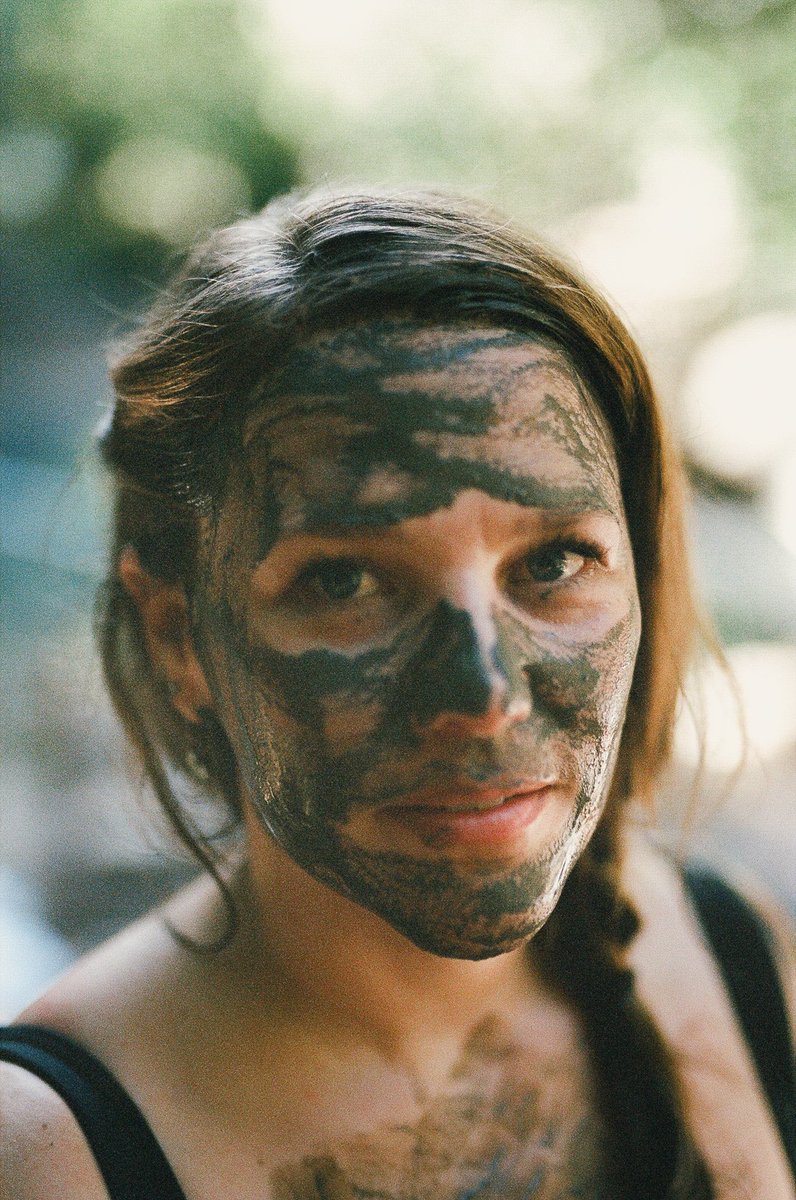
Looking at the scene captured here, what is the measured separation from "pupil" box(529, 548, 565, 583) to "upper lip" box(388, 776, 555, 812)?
195 millimetres

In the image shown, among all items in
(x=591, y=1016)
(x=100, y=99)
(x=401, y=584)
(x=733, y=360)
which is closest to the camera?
(x=401, y=584)

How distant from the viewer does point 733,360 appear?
189 inches

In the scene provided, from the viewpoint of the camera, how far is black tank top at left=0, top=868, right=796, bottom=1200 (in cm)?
97

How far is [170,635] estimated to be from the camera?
112 cm

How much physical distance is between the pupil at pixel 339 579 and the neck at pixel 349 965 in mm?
331

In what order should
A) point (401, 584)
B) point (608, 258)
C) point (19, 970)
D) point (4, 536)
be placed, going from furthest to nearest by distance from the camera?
point (608, 258), point (4, 536), point (19, 970), point (401, 584)

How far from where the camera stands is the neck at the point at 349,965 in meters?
1.09

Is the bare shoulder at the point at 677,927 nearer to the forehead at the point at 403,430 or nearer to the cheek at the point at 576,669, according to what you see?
the cheek at the point at 576,669

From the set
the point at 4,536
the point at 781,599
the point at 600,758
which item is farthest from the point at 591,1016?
the point at 781,599

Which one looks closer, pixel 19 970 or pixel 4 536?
pixel 19 970

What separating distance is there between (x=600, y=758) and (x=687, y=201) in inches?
168

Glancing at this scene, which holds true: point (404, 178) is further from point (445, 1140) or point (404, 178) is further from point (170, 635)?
point (445, 1140)

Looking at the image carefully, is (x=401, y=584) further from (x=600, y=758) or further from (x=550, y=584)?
(x=600, y=758)

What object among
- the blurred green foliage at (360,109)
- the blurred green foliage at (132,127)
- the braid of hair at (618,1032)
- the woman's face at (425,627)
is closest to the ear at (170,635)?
the woman's face at (425,627)
